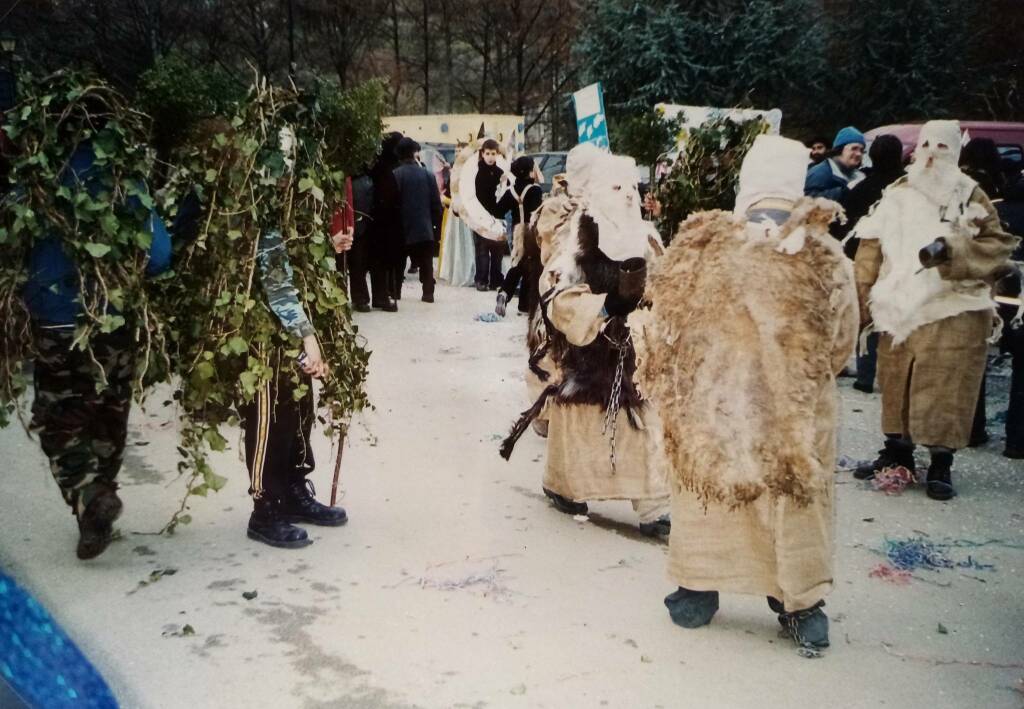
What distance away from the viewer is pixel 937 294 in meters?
5.64

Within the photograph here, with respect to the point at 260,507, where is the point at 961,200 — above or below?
above

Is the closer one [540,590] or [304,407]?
[540,590]

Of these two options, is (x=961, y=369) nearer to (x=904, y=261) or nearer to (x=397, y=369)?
(x=904, y=261)

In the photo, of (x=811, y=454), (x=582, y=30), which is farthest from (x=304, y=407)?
(x=582, y=30)

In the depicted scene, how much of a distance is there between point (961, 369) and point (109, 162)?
4.47 meters

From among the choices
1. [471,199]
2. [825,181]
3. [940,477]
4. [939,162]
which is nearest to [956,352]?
[940,477]

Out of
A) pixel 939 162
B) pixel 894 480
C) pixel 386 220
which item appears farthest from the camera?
pixel 386 220

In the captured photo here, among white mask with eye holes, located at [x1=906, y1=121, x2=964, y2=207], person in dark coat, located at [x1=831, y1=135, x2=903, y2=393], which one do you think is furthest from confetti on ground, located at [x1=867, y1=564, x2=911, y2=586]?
person in dark coat, located at [x1=831, y1=135, x2=903, y2=393]

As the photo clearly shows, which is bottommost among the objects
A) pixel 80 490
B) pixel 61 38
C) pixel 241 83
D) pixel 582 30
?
pixel 80 490

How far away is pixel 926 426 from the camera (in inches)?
224

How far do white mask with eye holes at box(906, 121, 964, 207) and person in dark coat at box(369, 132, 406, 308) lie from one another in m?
7.49

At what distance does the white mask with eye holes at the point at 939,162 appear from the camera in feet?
18.3

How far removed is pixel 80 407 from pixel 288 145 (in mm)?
1387

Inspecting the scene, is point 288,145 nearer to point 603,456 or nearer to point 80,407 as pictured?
point 80,407
